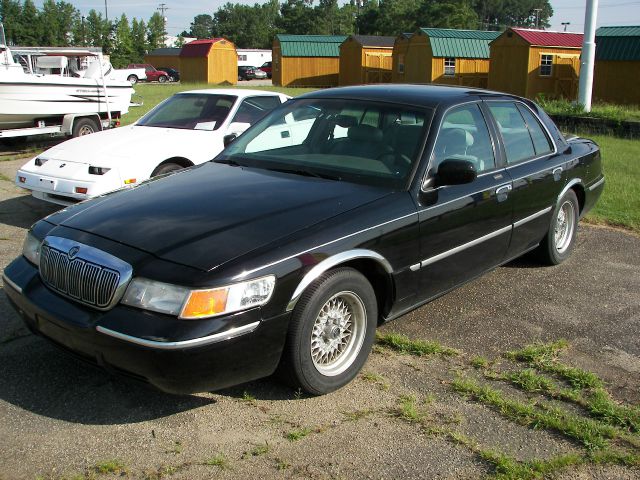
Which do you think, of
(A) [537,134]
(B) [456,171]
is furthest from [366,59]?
(B) [456,171]

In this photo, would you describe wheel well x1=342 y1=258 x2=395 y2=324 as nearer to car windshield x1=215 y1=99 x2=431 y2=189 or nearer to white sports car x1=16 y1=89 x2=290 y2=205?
car windshield x1=215 y1=99 x2=431 y2=189

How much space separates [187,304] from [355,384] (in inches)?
49.2

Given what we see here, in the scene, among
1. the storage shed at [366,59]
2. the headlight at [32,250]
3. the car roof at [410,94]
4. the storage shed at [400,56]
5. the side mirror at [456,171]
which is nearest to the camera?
the headlight at [32,250]

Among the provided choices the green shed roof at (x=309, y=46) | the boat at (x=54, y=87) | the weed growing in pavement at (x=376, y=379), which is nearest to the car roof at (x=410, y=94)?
the weed growing in pavement at (x=376, y=379)

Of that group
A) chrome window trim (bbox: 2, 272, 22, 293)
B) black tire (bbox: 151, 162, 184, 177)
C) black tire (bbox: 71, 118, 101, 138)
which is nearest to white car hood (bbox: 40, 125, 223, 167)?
black tire (bbox: 151, 162, 184, 177)

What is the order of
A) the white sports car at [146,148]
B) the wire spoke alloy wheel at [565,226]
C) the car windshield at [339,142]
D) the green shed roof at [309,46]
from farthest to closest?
the green shed roof at [309,46] → the white sports car at [146,148] → the wire spoke alloy wheel at [565,226] → the car windshield at [339,142]

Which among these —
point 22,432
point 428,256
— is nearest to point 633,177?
point 428,256

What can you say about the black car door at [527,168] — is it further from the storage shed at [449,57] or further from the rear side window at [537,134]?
the storage shed at [449,57]

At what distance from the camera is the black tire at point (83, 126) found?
13141mm

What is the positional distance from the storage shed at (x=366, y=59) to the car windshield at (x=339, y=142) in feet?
119

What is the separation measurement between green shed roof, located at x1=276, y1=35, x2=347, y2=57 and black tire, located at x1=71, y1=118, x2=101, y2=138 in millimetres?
31965

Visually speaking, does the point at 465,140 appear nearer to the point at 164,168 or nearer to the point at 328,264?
the point at 328,264

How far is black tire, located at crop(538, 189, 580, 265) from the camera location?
5862 millimetres

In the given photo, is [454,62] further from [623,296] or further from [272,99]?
[623,296]
